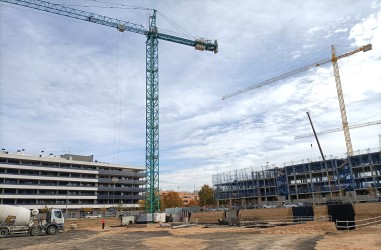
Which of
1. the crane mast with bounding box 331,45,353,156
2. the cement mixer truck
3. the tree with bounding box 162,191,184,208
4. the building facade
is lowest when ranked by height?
the cement mixer truck

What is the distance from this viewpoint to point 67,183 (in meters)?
110

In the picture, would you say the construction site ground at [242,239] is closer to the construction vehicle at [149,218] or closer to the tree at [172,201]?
the construction vehicle at [149,218]

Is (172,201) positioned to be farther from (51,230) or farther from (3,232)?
(3,232)

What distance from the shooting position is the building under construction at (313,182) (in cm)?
8594

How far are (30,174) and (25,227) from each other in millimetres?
70877

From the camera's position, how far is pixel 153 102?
74.9 meters

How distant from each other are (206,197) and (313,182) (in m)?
42.0

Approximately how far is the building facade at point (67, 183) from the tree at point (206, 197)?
23607 millimetres

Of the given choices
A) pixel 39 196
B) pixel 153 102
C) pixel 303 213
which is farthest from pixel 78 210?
Answer: pixel 303 213

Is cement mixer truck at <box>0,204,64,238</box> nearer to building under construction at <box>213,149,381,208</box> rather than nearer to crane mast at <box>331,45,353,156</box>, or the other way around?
building under construction at <box>213,149,381,208</box>

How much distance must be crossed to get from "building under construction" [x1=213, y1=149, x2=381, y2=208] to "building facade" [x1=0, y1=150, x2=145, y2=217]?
125ft

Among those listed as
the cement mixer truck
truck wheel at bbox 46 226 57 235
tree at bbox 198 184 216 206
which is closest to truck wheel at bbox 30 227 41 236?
the cement mixer truck

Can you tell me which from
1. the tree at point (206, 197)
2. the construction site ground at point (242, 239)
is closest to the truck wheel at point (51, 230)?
the construction site ground at point (242, 239)

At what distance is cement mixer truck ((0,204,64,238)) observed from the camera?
37.3 meters
